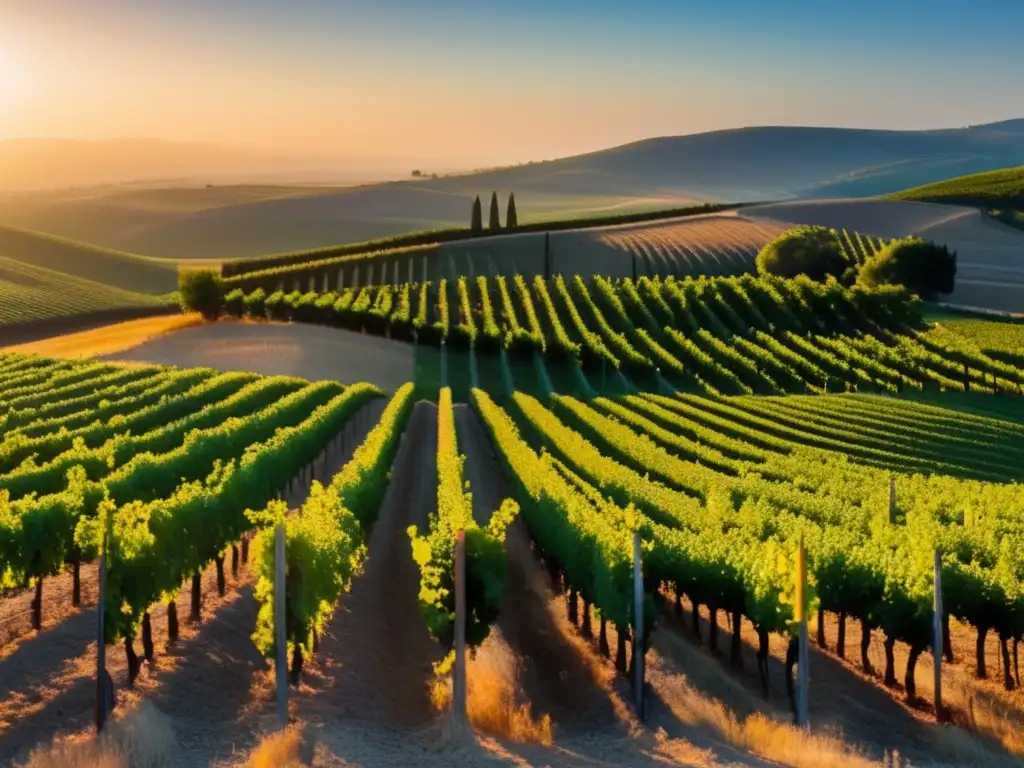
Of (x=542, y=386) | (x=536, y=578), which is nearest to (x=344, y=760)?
(x=536, y=578)

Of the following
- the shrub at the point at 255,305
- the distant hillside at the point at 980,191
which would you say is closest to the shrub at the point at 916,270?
the distant hillside at the point at 980,191

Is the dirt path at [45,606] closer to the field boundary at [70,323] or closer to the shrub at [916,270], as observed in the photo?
the field boundary at [70,323]

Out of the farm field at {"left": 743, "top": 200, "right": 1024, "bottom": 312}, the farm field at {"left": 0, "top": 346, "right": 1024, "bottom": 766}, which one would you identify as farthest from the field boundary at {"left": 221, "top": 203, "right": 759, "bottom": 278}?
the farm field at {"left": 0, "top": 346, "right": 1024, "bottom": 766}

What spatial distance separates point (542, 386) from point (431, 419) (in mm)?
13628

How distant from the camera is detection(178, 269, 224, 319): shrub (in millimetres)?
82438

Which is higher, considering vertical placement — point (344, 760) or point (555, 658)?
point (344, 760)

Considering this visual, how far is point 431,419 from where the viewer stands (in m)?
53.8

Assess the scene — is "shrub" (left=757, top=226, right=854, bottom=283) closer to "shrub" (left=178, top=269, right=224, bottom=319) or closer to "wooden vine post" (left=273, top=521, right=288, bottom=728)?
"shrub" (left=178, top=269, right=224, bottom=319)

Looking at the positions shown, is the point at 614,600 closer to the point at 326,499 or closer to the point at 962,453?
the point at 326,499

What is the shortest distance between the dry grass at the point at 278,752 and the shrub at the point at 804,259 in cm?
8948

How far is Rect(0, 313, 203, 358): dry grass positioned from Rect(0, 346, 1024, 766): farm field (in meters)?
41.1

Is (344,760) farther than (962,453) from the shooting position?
No

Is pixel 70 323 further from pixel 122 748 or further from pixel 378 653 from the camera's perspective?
pixel 122 748

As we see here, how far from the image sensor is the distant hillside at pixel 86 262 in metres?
141
